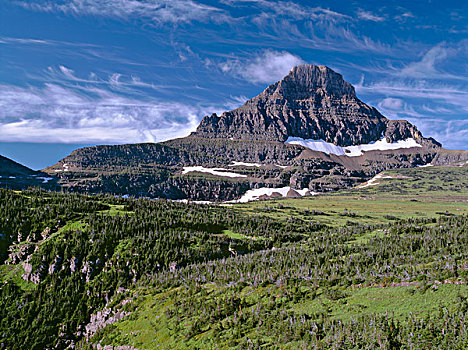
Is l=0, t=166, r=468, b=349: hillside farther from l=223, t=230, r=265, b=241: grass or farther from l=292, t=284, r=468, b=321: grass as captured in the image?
l=223, t=230, r=265, b=241: grass

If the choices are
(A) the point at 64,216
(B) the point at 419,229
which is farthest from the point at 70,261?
(B) the point at 419,229

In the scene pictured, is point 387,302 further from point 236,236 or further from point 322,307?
point 236,236

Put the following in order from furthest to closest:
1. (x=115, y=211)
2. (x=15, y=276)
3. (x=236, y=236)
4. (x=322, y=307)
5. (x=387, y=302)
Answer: (x=115, y=211)
(x=236, y=236)
(x=15, y=276)
(x=322, y=307)
(x=387, y=302)

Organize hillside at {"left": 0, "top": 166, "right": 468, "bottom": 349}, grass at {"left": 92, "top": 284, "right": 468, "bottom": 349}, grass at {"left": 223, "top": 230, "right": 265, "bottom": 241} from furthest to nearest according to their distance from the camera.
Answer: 1. grass at {"left": 223, "top": 230, "right": 265, "bottom": 241}
2. hillside at {"left": 0, "top": 166, "right": 468, "bottom": 349}
3. grass at {"left": 92, "top": 284, "right": 468, "bottom": 349}

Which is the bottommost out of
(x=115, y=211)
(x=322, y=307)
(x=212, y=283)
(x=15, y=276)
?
(x=15, y=276)

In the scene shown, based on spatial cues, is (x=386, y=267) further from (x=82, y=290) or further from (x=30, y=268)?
(x=30, y=268)

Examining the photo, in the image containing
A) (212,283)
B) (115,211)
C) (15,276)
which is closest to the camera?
(212,283)

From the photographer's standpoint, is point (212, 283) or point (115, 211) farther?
point (115, 211)

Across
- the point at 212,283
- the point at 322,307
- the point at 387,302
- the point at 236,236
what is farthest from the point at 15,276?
the point at 387,302

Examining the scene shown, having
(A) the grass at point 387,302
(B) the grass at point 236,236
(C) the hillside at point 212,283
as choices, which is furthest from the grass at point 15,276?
(A) the grass at point 387,302

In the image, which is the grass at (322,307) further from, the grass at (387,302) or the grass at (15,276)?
the grass at (15,276)

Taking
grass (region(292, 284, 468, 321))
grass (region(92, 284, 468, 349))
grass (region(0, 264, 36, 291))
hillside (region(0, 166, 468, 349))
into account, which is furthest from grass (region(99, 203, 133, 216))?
grass (region(292, 284, 468, 321))
